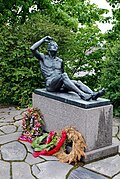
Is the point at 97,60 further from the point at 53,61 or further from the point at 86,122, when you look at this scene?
the point at 86,122

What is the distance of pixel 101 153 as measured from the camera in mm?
3439

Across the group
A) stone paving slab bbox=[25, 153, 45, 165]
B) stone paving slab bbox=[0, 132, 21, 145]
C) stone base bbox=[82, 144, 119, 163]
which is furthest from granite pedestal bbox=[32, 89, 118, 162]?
stone paving slab bbox=[0, 132, 21, 145]

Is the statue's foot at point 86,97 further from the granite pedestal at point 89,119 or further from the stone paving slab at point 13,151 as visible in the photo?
the stone paving slab at point 13,151

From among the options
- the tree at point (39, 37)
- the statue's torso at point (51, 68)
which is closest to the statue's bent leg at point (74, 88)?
the statue's torso at point (51, 68)

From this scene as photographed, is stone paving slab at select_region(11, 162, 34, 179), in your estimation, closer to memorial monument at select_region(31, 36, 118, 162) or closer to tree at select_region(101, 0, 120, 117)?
memorial monument at select_region(31, 36, 118, 162)

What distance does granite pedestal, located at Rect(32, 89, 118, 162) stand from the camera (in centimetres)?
335

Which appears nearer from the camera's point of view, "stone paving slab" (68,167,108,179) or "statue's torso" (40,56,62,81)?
"stone paving slab" (68,167,108,179)

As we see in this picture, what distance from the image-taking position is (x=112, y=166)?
320 cm

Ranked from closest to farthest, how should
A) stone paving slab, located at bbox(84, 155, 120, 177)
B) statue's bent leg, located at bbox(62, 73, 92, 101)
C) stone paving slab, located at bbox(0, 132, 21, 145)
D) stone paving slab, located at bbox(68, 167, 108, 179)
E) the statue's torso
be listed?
stone paving slab, located at bbox(68, 167, 108, 179) → stone paving slab, located at bbox(84, 155, 120, 177) → statue's bent leg, located at bbox(62, 73, 92, 101) → stone paving slab, located at bbox(0, 132, 21, 145) → the statue's torso

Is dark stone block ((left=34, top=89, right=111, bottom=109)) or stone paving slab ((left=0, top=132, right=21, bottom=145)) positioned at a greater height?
dark stone block ((left=34, top=89, right=111, bottom=109))

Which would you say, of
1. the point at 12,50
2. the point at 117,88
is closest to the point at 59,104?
the point at 117,88

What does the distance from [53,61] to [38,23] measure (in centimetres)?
278

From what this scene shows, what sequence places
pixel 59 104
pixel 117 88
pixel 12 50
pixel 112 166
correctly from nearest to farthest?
pixel 112 166, pixel 59 104, pixel 117 88, pixel 12 50

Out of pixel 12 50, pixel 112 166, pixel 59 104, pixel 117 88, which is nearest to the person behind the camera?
pixel 112 166
